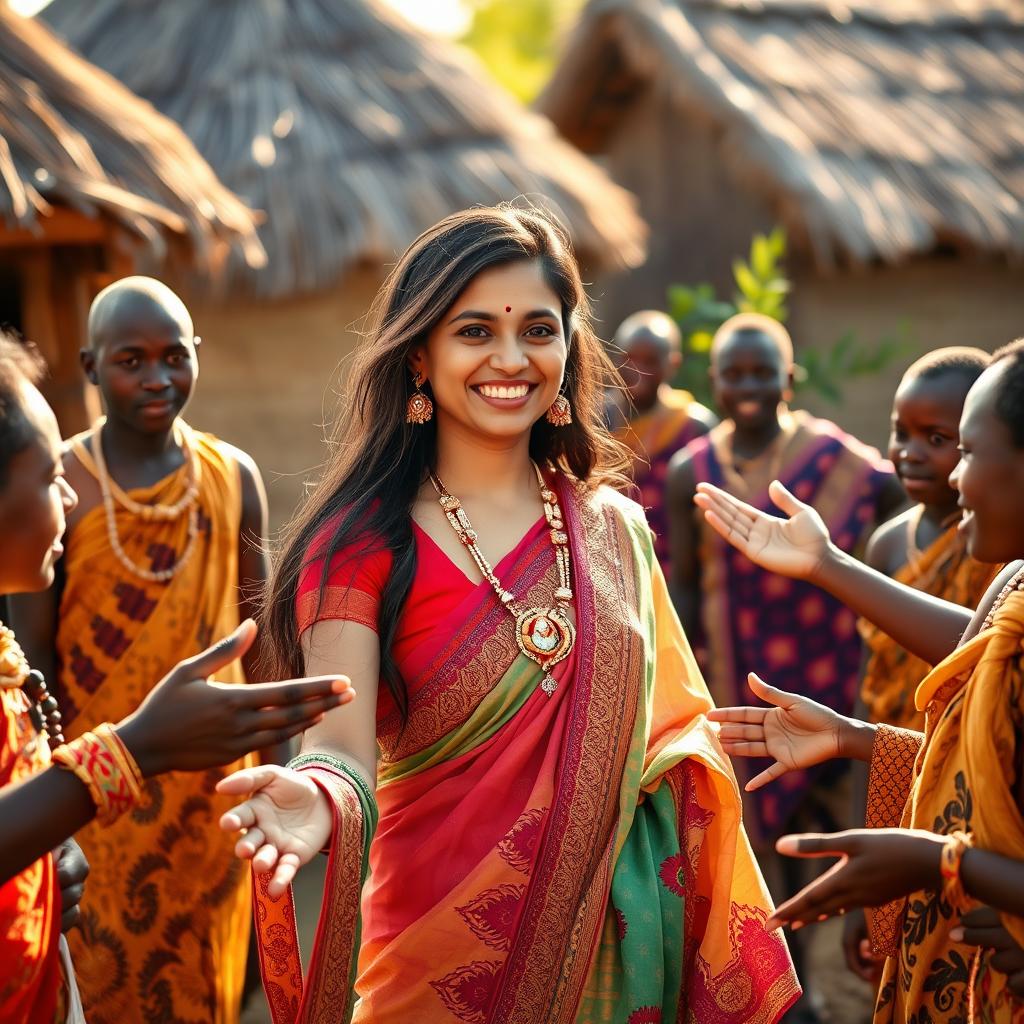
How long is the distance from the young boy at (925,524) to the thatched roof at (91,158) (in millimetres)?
3495

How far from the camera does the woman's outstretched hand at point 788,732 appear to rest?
323 centimetres

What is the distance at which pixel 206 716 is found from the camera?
2.52 metres

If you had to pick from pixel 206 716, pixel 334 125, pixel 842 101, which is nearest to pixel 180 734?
pixel 206 716

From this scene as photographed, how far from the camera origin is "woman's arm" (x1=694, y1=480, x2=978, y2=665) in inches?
130

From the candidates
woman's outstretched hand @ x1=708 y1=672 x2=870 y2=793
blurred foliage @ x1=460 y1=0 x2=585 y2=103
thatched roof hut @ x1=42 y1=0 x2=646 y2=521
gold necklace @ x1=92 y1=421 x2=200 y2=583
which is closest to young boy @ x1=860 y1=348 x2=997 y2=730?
woman's outstretched hand @ x1=708 y1=672 x2=870 y2=793

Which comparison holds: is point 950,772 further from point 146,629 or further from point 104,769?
point 146,629

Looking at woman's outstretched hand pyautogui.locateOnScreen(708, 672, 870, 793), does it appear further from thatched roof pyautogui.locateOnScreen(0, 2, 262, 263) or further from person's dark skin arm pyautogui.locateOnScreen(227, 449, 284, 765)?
thatched roof pyautogui.locateOnScreen(0, 2, 262, 263)

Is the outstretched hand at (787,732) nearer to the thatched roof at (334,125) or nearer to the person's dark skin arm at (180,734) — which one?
the person's dark skin arm at (180,734)

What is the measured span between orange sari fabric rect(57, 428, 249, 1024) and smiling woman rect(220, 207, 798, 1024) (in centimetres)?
141

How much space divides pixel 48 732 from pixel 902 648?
2.39 meters

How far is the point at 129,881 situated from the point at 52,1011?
174 centimetres

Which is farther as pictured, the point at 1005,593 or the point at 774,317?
the point at 774,317

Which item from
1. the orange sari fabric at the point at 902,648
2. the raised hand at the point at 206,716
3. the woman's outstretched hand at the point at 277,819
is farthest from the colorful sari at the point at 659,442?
the raised hand at the point at 206,716

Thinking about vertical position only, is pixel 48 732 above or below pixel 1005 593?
above
